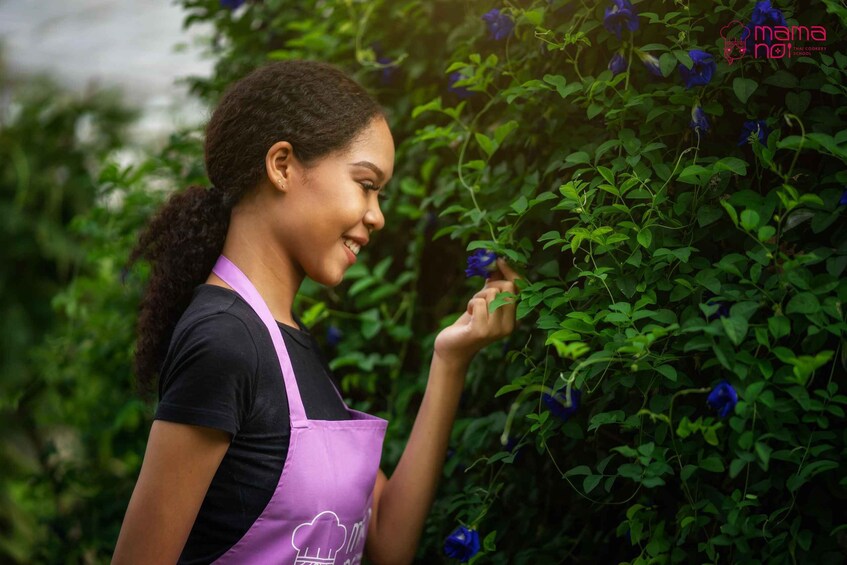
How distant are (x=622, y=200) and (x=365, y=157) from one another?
47cm

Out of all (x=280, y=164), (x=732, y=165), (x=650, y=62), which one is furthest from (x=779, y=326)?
(x=280, y=164)

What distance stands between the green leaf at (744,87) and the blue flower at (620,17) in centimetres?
18

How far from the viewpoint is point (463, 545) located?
135 centimetres

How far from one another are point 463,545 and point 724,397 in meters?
0.55

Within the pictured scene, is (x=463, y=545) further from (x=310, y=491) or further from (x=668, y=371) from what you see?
(x=668, y=371)

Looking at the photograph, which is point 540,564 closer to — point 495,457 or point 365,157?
point 495,457

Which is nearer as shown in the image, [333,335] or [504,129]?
[504,129]

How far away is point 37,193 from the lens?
447cm

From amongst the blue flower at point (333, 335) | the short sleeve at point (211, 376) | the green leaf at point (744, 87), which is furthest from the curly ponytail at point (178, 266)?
the green leaf at point (744, 87)

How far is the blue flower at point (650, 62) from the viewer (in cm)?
125

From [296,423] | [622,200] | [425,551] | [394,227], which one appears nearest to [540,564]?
[425,551]

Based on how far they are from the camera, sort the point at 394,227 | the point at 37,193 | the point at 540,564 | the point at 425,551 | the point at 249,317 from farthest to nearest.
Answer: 1. the point at 37,193
2. the point at 394,227
3. the point at 425,551
4. the point at 540,564
5. the point at 249,317

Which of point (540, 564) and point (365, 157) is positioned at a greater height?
point (365, 157)

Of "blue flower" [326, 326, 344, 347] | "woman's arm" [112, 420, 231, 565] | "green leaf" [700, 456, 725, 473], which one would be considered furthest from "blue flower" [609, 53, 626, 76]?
"blue flower" [326, 326, 344, 347]
